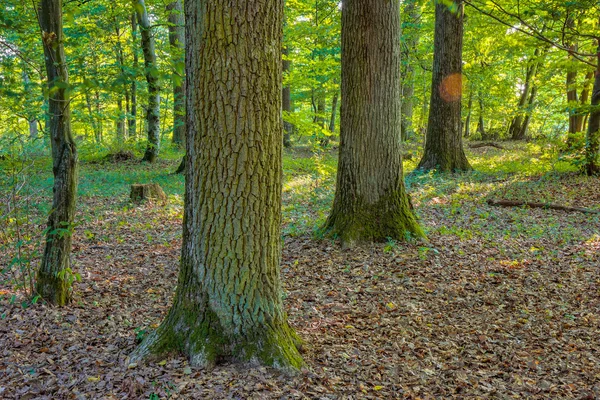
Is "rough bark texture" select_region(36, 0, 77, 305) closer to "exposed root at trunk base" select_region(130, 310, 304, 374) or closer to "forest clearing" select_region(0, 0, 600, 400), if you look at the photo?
"forest clearing" select_region(0, 0, 600, 400)

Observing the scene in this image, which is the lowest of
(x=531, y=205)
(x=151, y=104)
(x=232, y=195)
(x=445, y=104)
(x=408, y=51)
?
(x=531, y=205)

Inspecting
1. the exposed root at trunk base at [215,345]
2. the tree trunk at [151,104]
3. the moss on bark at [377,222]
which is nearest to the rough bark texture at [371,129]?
the moss on bark at [377,222]

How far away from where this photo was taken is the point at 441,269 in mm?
5234

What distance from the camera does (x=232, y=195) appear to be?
9.55 feet

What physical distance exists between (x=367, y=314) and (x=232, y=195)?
86.6 inches

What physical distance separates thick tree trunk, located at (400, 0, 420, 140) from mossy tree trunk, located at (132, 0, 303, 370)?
8177 mm

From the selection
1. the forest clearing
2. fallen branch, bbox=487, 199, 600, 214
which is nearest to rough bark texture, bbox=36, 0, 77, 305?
the forest clearing

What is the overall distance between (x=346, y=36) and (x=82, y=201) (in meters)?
6.66

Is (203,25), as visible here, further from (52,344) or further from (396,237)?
(396,237)

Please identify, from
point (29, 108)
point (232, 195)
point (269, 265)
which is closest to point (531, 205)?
point (269, 265)

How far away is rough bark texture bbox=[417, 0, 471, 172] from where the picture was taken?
10.7 m

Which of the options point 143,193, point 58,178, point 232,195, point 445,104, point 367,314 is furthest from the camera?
point 445,104

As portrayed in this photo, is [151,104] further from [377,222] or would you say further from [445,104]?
[377,222]

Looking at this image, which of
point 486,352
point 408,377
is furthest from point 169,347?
point 486,352
